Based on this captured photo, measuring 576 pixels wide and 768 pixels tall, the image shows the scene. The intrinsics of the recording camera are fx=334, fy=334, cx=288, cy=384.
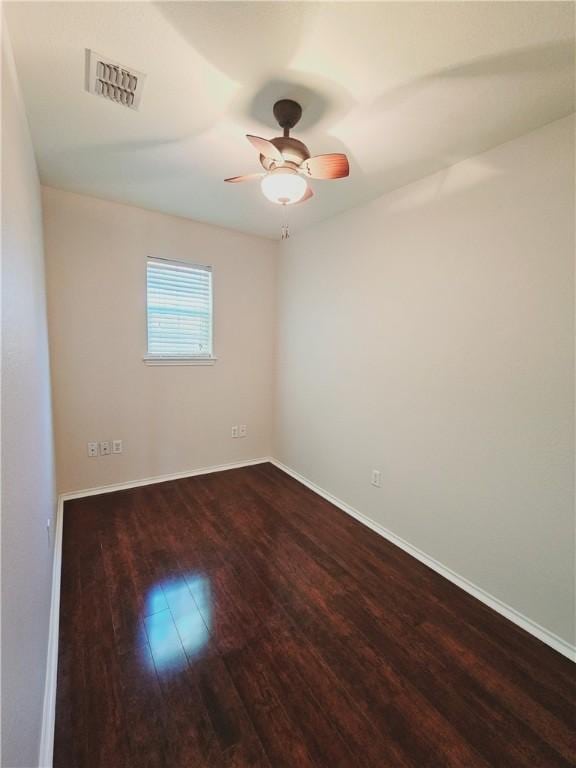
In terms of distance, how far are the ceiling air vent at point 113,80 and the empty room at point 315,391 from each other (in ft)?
0.03

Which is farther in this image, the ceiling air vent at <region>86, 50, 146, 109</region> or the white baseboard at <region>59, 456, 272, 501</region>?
the white baseboard at <region>59, 456, 272, 501</region>

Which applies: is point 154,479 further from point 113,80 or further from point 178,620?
point 113,80

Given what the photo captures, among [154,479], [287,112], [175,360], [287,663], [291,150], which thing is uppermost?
[287,112]

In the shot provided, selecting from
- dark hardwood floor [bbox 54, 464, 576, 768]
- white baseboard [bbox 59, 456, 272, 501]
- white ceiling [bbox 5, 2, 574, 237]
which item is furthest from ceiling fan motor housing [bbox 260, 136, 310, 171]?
white baseboard [bbox 59, 456, 272, 501]

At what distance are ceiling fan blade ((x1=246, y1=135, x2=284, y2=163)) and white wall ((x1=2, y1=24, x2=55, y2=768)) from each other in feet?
2.90

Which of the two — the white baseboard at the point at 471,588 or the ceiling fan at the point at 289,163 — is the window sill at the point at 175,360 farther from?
the ceiling fan at the point at 289,163

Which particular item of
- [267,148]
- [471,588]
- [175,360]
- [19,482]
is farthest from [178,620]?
[267,148]

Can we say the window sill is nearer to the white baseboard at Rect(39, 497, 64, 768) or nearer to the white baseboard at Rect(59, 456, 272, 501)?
the white baseboard at Rect(59, 456, 272, 501)

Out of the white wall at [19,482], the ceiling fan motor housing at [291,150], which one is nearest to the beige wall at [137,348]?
the white wall at [19,482]

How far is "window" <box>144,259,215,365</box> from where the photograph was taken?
316cm

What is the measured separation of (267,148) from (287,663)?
2.34 meters

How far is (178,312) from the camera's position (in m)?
3.29

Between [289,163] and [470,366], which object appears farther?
[470,366]

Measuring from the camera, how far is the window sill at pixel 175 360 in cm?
317
